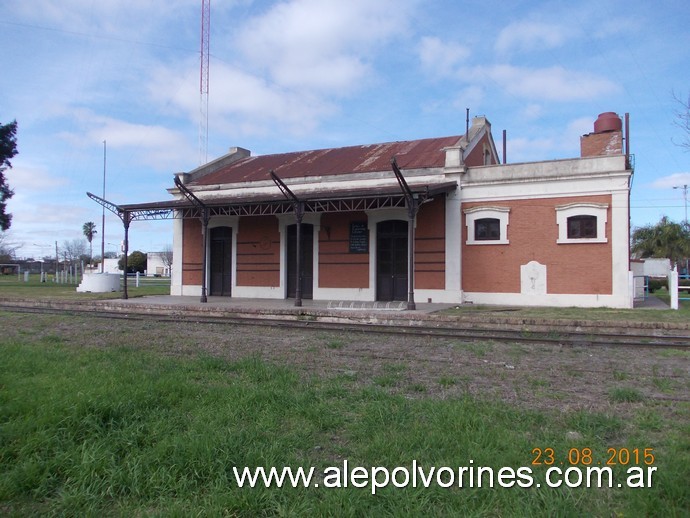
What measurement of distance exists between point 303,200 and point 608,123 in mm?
13707

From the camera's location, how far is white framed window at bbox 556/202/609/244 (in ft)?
59.0

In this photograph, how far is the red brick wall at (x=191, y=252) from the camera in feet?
81.3

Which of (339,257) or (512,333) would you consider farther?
(339,257)

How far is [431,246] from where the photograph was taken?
20234 mm

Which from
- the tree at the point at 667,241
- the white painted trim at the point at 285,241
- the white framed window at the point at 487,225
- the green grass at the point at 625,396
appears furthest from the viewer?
the tree at the point at 667,241

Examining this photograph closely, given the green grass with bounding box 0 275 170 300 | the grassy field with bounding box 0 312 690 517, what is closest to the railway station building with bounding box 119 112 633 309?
the green grass with bounding box 0 275 170 300

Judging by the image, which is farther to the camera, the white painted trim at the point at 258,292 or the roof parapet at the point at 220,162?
the roof parapet at the point at 220,162

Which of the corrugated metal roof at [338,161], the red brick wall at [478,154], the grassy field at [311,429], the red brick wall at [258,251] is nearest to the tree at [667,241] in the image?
the red brick wall at [478,154]

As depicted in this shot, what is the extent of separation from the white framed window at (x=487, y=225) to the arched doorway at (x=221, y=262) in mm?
11250

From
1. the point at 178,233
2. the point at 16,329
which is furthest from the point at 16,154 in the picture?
the point at 16,329

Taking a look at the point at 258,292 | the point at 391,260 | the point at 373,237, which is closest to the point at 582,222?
the point at 391,260

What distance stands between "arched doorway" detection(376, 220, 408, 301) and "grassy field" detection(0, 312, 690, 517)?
12.9 m

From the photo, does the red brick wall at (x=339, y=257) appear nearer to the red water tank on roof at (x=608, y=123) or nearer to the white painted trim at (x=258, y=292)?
the white painted trim at (x=258, y=292)

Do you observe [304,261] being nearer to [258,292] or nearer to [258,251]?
[258,251]
